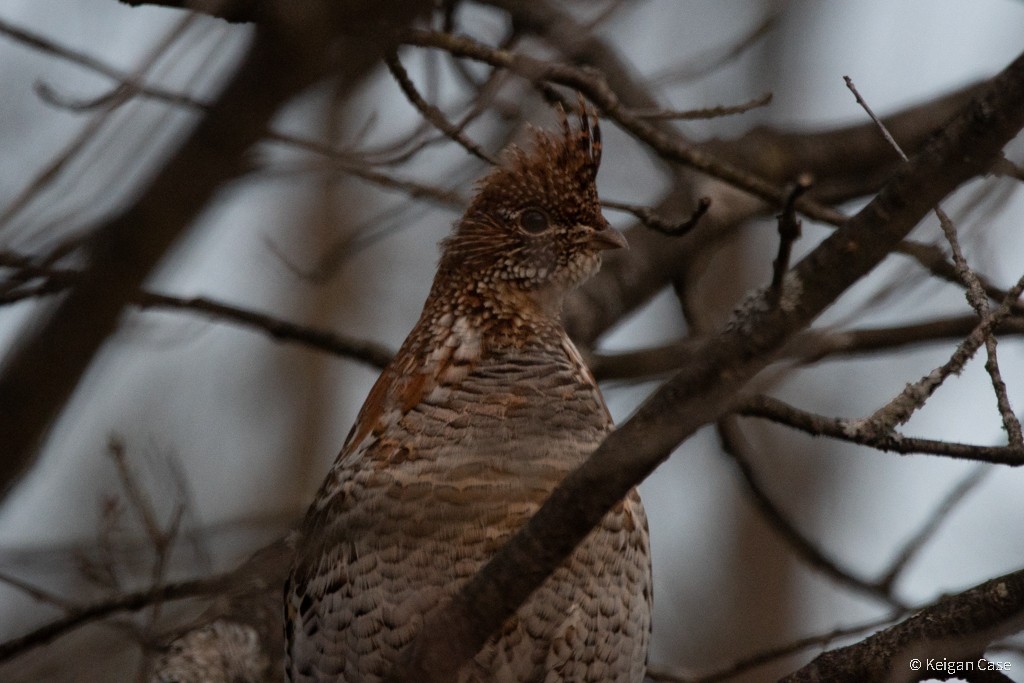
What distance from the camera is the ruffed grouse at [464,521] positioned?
4008 millimetres

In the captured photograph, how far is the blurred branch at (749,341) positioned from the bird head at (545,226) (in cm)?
224

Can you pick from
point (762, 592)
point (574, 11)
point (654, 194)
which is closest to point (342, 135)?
point (654, 194)

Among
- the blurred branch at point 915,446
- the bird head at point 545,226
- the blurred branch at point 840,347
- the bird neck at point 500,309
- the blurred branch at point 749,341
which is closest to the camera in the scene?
the blurred branch at point 749,341

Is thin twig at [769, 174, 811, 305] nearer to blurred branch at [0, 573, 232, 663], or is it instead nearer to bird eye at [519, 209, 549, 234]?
blurred branch at [0, 573, 232, 663]

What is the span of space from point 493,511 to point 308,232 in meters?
9.26

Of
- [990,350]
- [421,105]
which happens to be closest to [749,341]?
[990,350]

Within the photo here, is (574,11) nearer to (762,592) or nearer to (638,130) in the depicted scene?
(638,130)

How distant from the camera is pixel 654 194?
8.52 metres

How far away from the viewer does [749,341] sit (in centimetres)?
255

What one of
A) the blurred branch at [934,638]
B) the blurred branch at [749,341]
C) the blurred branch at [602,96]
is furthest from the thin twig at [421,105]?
the blurred branch at [934,638]

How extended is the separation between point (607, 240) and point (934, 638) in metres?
2.35

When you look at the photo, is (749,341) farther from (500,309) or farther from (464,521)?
(500,309)

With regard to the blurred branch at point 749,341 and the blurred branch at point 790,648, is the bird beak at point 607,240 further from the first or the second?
the blurred branch at point 749,341

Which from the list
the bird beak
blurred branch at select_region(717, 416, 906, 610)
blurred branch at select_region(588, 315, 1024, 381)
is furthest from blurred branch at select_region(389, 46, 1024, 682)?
blurred branch at select_region(717, 416, 906, 610)
